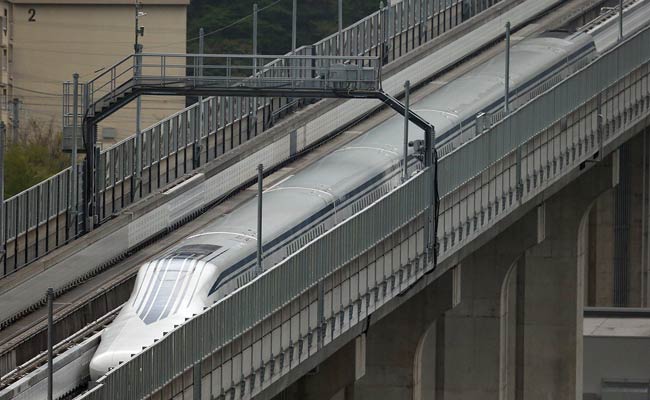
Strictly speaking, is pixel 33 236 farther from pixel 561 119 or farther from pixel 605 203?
pixel 605 203

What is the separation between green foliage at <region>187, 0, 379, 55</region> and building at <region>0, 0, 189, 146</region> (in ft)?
53.6

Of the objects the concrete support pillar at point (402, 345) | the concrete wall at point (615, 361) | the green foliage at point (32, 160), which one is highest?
the green foliage at point (32, 160)

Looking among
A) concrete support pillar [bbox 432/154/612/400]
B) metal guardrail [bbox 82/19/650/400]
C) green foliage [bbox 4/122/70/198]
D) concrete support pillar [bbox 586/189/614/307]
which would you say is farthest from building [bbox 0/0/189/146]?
metal guardrail [bbox 82/19/650/400]

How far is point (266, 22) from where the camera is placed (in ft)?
451

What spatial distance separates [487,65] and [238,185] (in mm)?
12161

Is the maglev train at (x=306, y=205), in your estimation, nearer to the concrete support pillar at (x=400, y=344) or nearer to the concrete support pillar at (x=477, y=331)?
the concrete support pillar at (x=400, y=344)

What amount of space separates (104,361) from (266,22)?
3970 inches

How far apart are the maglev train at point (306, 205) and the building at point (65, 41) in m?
50.0

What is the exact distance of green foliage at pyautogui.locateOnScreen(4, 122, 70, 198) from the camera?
81375 millimetres

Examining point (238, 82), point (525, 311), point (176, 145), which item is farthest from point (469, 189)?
point (525, 311)

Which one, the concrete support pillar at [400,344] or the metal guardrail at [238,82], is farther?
the concrete support pillar at [400,344]

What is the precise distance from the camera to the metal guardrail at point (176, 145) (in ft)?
160

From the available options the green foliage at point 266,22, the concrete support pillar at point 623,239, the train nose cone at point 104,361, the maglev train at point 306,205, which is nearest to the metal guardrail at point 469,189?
the maglev train at point 306,205

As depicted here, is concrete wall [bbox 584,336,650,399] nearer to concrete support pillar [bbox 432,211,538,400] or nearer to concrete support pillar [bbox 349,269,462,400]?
concrete support pillar [bbox 432,211,538,400]
